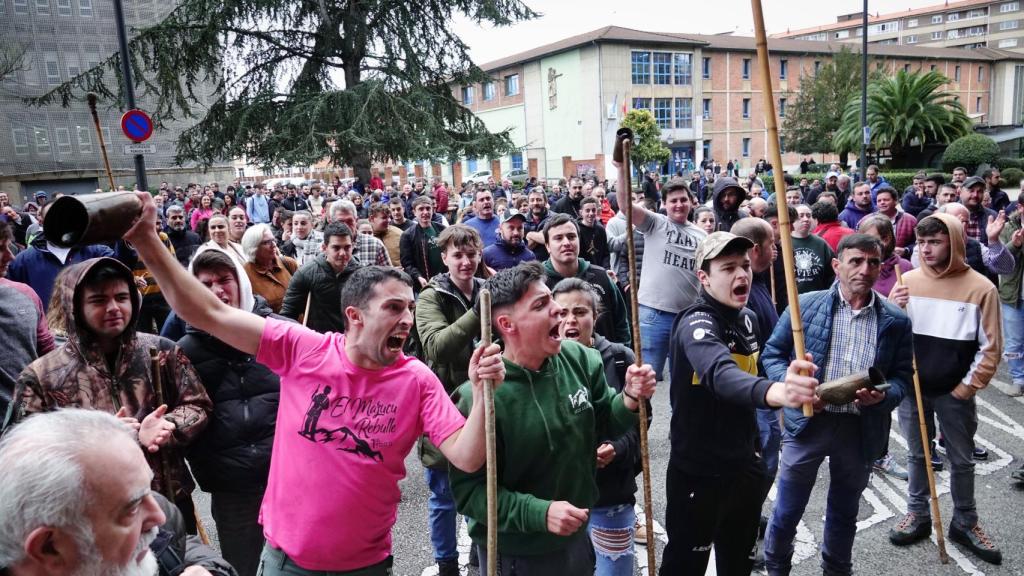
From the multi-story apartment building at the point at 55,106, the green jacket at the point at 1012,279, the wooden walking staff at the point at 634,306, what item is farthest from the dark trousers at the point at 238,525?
the multi-story apartment building at the point at 55,106

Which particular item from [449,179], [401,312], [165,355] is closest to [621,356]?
[401,312]

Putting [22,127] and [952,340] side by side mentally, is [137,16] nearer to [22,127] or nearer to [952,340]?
[22,127]

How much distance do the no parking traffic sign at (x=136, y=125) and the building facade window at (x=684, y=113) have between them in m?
45.7

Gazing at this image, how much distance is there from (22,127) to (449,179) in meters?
30.4

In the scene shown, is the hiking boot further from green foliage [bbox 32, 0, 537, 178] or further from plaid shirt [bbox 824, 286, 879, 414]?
green foliage [bbox 32, 0, 537, 178]

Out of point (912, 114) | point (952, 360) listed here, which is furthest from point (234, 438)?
point (912, 114)

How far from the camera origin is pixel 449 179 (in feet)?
191

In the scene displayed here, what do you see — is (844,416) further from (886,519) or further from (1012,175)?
(1012,175)

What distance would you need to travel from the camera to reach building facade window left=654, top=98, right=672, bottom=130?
49406 millimetres

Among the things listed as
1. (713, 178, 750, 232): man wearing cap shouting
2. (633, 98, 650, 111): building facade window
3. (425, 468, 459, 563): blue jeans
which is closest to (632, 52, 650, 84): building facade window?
(633, 98, 650, 111): building facade window

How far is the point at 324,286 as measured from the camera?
17.6 ft

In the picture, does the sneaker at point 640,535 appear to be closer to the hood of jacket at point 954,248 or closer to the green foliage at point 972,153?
the hood of jacket at point 954,248

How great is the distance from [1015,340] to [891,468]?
2956 millimetres

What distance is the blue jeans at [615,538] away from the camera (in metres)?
3.29
